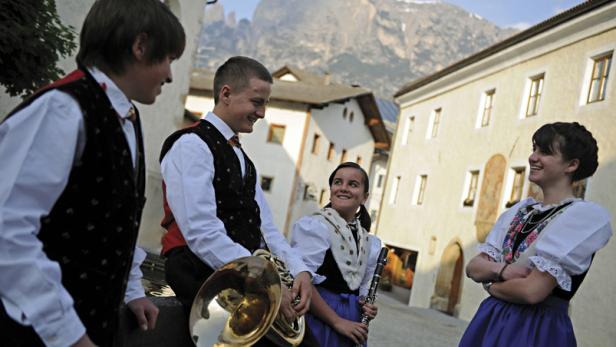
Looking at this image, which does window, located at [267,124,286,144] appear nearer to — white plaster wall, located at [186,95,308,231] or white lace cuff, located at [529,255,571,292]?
white plaster wall, located at [186,95,308,231]

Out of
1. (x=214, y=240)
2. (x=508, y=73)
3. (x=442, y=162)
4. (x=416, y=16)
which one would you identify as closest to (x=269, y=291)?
(x=214, y=240)

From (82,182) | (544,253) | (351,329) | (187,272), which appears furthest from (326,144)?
(82,182)

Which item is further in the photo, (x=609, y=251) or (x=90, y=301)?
(x=609, y=251)

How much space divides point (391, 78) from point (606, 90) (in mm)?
149672

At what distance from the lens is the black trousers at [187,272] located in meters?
2.49

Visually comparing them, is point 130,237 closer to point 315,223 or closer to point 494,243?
point 315,223

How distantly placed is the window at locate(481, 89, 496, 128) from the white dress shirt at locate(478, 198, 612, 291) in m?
17.2

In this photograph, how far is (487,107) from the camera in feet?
64.4

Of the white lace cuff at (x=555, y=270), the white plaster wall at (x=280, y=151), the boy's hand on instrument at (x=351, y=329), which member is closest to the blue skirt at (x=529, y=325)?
the white lace cuff at (x=555, y=270)

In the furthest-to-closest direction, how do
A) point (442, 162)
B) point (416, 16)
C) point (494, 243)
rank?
point (416, 16), point (442, 162), point (494, 243)

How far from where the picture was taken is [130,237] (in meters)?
1.75

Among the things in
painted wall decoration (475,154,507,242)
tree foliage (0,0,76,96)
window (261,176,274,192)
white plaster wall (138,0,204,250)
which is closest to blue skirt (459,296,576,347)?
tree foliage (0,0,76,96)

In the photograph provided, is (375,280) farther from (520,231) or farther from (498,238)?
(520,231)

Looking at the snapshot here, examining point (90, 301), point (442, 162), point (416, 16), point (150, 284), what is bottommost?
point (150, 284)
